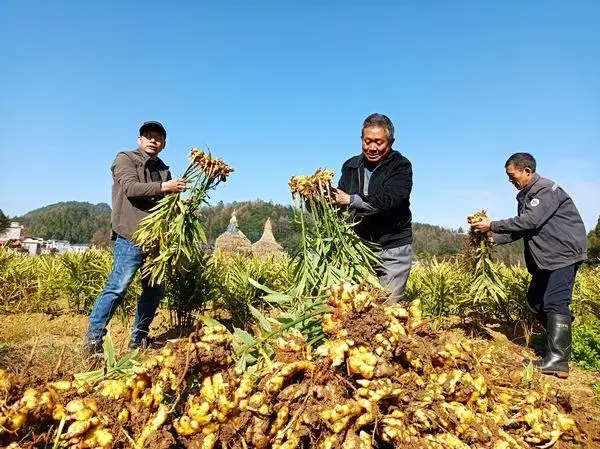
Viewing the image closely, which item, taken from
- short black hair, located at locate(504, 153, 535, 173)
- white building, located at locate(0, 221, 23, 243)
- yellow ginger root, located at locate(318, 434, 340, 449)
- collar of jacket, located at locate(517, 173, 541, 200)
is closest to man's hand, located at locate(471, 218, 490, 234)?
collar of jacket, located at locate(517, 173, 541, 200)

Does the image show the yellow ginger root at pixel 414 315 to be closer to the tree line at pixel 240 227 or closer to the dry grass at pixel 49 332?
the dry grass at pixel 49 332

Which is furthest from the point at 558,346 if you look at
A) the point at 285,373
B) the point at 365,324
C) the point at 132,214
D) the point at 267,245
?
the point at 267,245

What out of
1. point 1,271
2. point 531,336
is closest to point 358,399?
point 531,336

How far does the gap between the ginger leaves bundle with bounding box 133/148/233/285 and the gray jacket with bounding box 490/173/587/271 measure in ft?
8.82

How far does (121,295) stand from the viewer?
3357 mm

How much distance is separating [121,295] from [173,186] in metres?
0.99

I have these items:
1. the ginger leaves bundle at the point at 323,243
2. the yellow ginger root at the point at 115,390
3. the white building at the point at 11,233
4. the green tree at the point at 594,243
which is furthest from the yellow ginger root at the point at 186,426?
the white building at the point at 11,233

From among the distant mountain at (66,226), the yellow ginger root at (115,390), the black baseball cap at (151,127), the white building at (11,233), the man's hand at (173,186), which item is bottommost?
the yellow ginger root at (115,390)

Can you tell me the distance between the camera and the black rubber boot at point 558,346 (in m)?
3.67

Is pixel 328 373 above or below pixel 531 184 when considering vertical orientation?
below

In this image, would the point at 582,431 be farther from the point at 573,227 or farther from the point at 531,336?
the point at 531,336

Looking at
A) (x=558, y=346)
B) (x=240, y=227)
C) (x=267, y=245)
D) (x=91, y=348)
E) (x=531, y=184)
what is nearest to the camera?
(x=91, y=348)

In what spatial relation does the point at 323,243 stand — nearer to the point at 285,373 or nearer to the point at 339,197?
the point at 339,197

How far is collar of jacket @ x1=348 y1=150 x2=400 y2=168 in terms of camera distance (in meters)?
3.08
